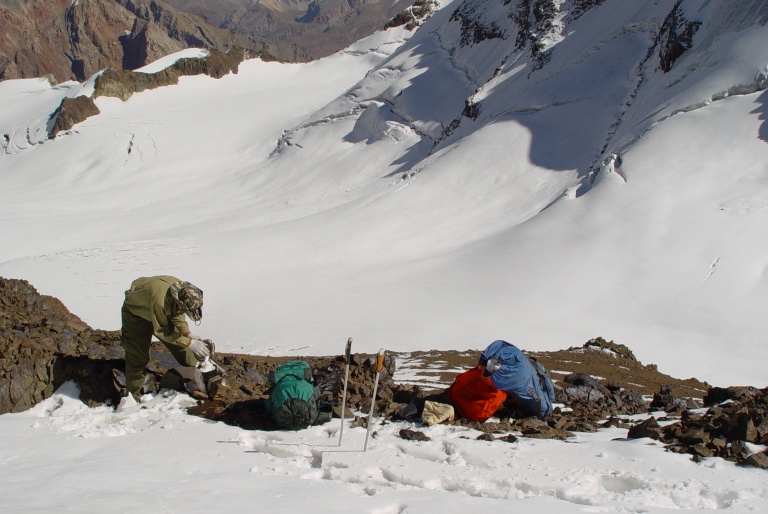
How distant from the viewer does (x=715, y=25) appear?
812 inches

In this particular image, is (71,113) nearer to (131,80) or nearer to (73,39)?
(131,80)

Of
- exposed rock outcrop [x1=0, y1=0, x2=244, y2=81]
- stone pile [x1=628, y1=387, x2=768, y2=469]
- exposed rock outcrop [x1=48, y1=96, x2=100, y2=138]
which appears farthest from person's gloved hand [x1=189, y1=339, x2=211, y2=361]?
exposed rock outcrop [x1=0, y1=0, x2=244, y2=81]

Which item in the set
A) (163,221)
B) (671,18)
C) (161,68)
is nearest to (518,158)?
(671,18)

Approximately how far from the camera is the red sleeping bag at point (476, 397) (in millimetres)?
5520

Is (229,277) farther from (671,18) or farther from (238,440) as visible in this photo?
(671,18)

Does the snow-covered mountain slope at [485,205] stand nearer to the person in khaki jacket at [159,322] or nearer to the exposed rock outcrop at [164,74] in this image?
the person in khaki jacket at [159,322]

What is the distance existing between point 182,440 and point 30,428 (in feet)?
4.44

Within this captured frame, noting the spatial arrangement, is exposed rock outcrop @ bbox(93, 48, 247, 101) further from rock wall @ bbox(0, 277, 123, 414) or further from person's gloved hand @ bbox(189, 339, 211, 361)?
person's gloved hand @ bbox(189, 339, 211, 361)

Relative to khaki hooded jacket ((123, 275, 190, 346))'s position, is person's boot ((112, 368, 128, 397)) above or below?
below

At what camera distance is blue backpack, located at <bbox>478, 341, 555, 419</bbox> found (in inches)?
217

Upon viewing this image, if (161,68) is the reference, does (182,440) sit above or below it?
below

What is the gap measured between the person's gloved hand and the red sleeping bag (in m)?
2.25

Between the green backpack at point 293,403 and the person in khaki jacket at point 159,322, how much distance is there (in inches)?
38.5

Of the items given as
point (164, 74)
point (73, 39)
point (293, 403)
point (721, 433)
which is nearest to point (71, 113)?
point (164, 74)
